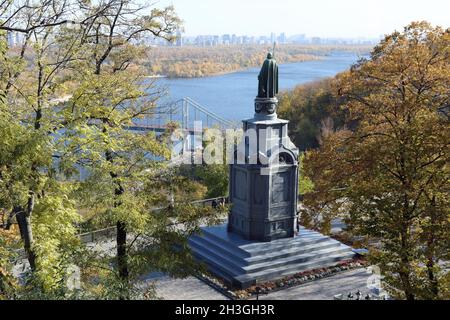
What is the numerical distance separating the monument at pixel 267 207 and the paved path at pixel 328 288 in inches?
26.1

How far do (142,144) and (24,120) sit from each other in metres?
1.91

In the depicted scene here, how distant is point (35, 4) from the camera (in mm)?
7258

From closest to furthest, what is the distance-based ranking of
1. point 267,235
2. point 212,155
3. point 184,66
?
point 267,235 → point 212,155 → point 184,66

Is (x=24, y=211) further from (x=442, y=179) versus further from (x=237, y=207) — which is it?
(x=237, y=207)

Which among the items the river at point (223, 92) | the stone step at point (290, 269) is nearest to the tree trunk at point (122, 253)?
the stone step at point (290, 269)

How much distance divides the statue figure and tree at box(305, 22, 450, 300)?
2721mm

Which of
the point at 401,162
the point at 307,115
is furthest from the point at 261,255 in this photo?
the point at 307,115

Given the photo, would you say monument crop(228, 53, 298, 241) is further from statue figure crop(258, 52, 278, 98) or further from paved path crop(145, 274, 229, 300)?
paved path crop(145, 274, 229, 300)

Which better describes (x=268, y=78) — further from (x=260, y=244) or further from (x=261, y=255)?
(x=261, y=255)

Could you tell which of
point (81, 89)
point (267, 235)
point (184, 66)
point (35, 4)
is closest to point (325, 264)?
point (267, 235)

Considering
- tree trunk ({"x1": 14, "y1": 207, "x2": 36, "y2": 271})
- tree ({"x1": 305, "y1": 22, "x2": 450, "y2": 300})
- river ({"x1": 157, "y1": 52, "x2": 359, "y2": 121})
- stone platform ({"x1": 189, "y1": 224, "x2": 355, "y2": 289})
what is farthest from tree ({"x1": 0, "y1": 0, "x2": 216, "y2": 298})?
river ({"x1": 157, "y1": 52, "x2": 359, "y2": 121})

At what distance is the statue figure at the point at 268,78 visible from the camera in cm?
1423

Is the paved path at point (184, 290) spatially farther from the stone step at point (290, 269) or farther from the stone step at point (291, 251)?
the stone step at point (291, 251)

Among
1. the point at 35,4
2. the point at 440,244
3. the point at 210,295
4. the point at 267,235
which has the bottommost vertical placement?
the point at 210,295
